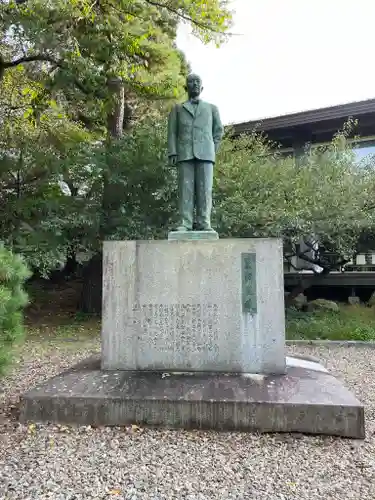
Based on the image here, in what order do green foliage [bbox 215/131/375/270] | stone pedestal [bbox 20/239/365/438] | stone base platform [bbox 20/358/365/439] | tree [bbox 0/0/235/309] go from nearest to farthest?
stone base platform [bbox 20/358/365/439] → stone pedestal [bbox 20/239/365/438] → tree [bbox 0/0/235/309] → green foliage [bbox 215/131/375/270]

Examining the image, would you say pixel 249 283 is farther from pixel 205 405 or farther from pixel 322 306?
pixel 322 306

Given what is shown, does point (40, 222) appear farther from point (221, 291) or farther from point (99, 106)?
point (221, 291)

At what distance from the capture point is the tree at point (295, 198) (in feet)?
27.5

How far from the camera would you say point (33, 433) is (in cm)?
321

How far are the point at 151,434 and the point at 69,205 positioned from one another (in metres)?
6.10

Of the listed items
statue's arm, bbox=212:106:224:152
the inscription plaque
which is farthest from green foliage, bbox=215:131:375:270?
the inscription plaque

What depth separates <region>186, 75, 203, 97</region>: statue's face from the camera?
4504 millimetres

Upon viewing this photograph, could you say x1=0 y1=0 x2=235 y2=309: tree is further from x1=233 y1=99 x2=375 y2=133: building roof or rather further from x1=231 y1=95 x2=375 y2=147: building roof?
x1=233 y1=99 x2=375 y2=133: building roof

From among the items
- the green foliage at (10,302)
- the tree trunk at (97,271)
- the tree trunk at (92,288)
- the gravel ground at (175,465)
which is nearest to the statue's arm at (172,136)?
the green foliage at (10,302)

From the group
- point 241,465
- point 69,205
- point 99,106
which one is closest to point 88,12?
point 99,106

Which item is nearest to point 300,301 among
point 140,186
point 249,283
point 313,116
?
point 140,186

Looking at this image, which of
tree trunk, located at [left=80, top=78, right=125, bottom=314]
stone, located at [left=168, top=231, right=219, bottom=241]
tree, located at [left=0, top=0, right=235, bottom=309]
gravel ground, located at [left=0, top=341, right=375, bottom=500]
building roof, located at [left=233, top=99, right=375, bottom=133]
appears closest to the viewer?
gravel ground, located at [left=0, top=341, right=375, bottom=500]

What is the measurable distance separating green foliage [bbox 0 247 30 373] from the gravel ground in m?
0.69

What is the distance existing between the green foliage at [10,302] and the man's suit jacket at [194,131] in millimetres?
2147
